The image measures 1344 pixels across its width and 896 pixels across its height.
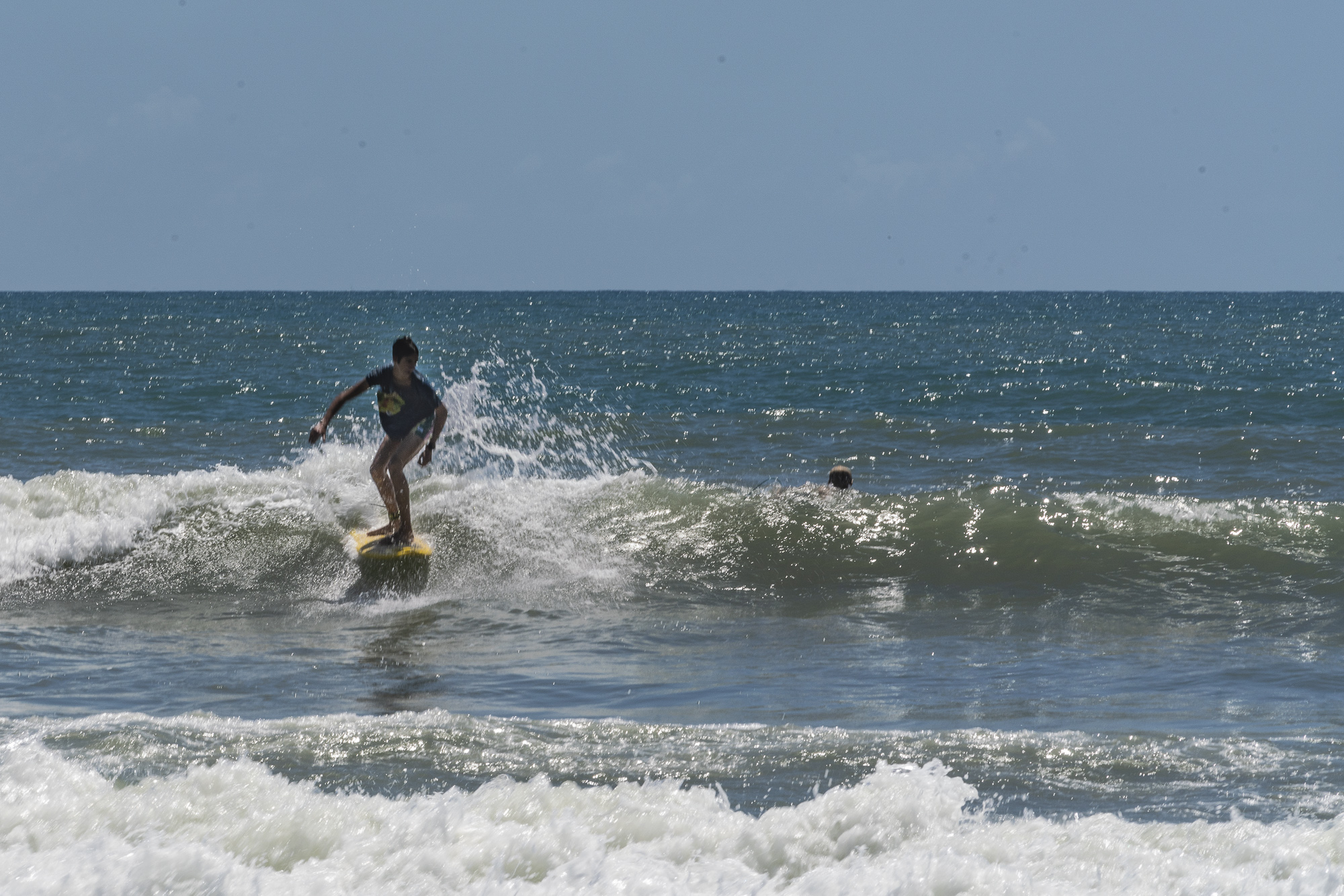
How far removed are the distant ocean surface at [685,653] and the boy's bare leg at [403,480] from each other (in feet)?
1.17

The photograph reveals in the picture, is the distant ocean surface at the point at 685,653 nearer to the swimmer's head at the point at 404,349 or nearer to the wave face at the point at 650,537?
the wave face at the point at 650,537

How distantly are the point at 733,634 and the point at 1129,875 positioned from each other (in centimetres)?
466

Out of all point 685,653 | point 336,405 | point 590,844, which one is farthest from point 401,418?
point 590,844

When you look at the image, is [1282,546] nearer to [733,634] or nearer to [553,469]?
[733,634]

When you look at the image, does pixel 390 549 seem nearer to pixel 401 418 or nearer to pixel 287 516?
pixel 401 418

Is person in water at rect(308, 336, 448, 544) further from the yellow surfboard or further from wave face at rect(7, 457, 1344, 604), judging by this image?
wave face at rect(7, 457, 1344, 604)

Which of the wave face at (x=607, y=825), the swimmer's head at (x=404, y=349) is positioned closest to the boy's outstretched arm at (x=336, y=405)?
the swimmer's head at (x=404, y=349)

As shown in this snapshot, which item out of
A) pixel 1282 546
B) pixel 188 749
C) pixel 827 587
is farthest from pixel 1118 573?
pixel 188 749

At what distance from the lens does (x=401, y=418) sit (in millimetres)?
9922

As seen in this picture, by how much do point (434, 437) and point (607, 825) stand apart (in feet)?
18.5

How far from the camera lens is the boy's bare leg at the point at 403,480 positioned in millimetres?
10008

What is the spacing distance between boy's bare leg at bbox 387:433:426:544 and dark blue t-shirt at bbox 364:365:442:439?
0.10m

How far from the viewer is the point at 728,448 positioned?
18.0m

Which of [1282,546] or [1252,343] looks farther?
[1252,343]
